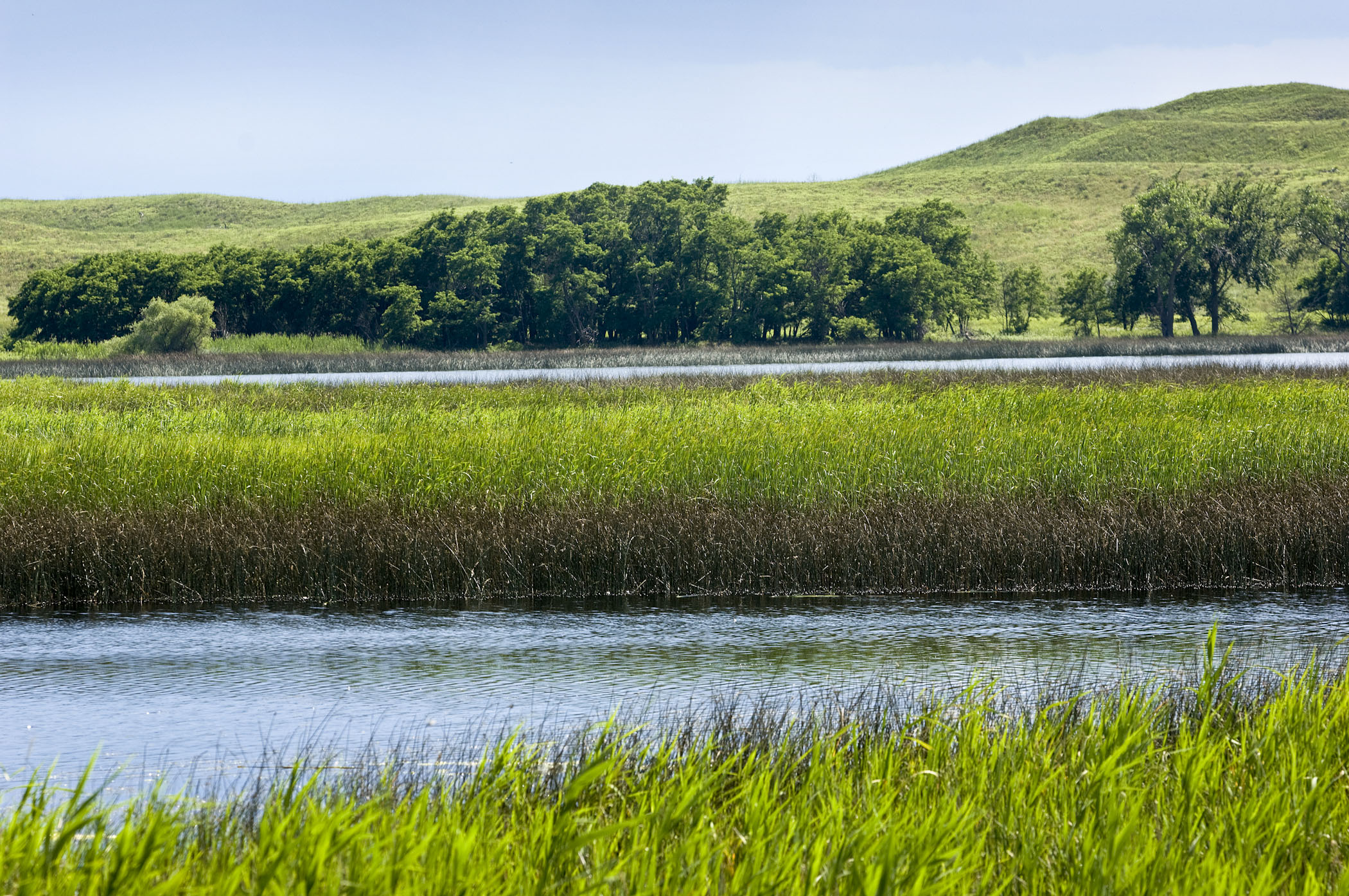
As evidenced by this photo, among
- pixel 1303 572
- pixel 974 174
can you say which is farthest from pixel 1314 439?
pixel 974 174

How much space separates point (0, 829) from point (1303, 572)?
12.7m

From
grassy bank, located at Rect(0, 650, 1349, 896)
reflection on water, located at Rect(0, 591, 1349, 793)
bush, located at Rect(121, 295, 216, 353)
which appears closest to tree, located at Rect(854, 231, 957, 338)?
bush, located at Rect(121, 295, 216, 353)

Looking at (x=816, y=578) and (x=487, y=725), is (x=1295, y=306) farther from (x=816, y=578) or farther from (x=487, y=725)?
(x=487, y=725)

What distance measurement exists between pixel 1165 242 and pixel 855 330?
70.2 feet

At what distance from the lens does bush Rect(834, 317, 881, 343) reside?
228 feet

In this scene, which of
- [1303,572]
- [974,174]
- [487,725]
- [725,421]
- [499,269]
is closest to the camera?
[487,725]

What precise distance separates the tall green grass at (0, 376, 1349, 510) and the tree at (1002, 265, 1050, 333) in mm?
67193

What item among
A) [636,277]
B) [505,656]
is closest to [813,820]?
[505,656]

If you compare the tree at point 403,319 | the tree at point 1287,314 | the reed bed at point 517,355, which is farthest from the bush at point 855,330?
the tree at point 1287,314

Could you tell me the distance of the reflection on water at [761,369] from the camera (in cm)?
3616

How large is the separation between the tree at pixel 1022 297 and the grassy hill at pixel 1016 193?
67.5 ft

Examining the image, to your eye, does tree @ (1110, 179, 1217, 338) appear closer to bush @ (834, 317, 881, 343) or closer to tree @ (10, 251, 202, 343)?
bush @ (834, 317, 881, 343)

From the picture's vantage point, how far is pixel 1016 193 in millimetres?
133250

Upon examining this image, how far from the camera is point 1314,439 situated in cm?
1606
